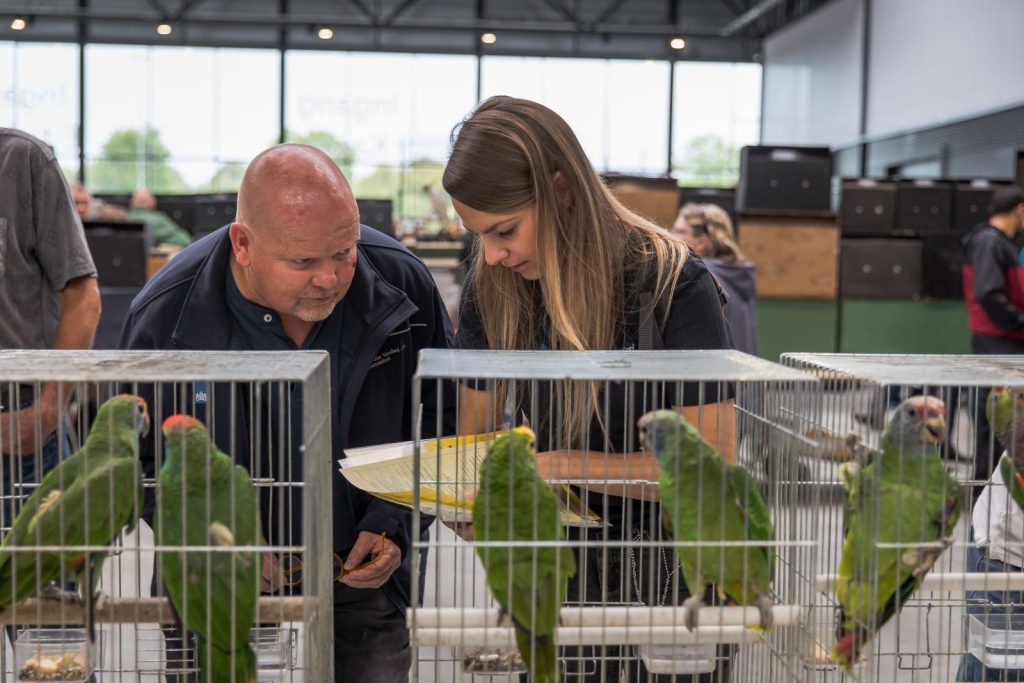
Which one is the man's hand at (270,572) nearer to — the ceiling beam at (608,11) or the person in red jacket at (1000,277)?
the person in red jacket at (1000,277)

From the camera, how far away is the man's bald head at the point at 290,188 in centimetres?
158

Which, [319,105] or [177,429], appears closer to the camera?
[177,429]

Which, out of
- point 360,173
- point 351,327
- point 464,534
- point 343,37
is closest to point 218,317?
point 351,327

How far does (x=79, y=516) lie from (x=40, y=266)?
1147mm

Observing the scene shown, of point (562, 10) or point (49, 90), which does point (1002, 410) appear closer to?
point (562, 10)

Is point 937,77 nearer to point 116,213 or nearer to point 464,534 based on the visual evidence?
point 116,213

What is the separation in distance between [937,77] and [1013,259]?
519cm

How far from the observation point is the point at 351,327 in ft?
5.64

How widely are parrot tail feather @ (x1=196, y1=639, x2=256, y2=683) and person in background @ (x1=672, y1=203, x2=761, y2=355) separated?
3.28m

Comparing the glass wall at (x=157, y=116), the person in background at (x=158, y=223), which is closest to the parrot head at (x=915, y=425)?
the person in background at (x=158, y=223)

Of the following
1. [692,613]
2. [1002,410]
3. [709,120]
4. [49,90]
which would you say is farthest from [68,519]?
[709,120]

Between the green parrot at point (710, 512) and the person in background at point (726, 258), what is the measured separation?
3.08 metres

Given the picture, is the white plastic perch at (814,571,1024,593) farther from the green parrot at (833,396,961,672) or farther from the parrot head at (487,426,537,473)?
the parrot head at (487,426,537,473)

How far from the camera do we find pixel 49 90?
39.3 ft
